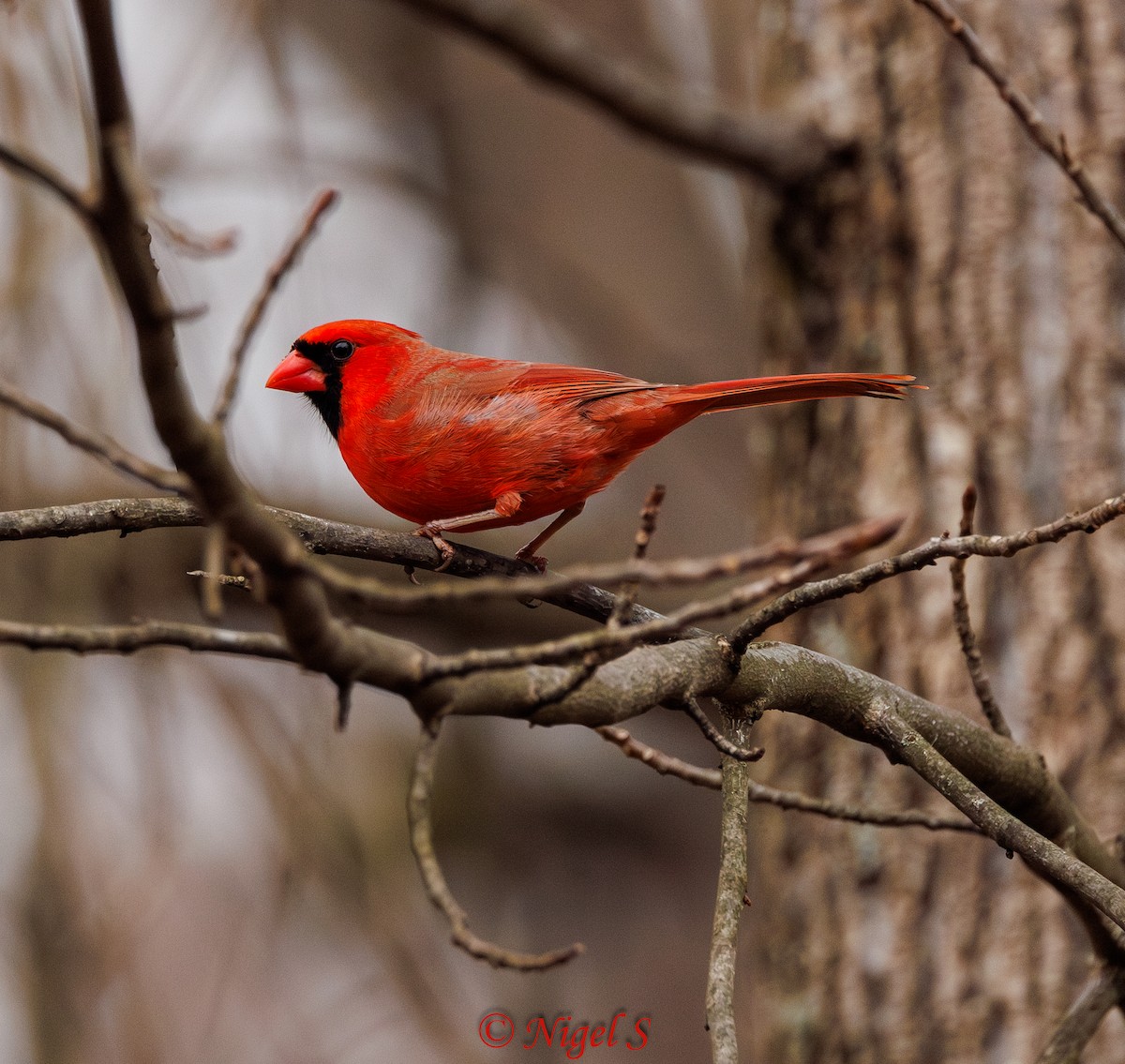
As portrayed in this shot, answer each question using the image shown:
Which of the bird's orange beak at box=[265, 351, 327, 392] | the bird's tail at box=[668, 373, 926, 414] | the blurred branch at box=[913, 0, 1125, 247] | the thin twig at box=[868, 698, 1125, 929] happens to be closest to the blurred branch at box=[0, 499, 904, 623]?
the thin twig at box=[868, 698, 1125, 929]

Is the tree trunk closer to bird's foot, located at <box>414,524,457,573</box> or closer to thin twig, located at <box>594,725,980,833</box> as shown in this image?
thin twig, located at <box>594,725,980,833</box>

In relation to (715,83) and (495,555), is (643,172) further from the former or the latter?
(495,555)

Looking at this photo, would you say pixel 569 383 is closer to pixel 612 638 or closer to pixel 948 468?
pixel 948 468

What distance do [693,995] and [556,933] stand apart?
141cm

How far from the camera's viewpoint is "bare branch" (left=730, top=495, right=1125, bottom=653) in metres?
1.64

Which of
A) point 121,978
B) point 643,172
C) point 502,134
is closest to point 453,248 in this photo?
point 502,134

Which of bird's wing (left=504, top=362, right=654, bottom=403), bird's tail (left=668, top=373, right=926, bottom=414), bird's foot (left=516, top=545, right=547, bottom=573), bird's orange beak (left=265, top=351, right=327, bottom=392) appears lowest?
bird's foot (left=516, top=545, right=547, bottom=573)

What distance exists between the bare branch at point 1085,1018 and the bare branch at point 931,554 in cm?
86

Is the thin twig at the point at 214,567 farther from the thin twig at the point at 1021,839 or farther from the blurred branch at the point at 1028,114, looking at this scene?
the blurred branch at the point at 1028,114

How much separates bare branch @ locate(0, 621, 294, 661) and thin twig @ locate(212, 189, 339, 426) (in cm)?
24

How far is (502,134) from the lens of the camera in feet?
29.4

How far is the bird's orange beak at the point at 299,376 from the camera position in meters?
3.34

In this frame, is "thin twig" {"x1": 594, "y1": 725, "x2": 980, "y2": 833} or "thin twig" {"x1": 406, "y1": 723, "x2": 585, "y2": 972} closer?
"thin twig" {"x1": 406, "y1": 723, "x2": 585, "y2": 972}

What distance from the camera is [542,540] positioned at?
291cm
